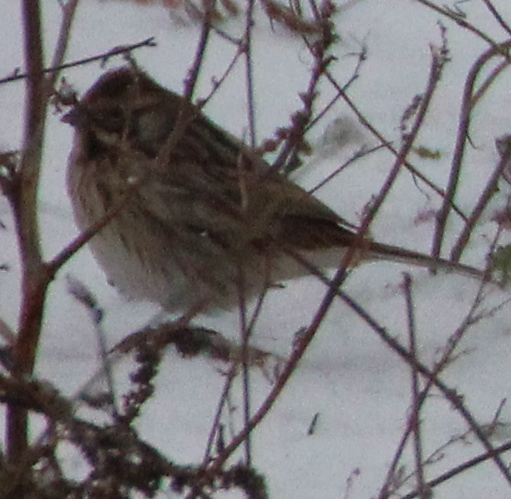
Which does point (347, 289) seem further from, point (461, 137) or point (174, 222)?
point (174, 222)

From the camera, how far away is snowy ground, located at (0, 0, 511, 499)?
120 inches

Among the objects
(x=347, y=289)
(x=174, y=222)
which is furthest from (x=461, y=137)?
(x=174, y=222)

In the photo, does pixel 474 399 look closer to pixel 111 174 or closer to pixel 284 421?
pixel 284 421

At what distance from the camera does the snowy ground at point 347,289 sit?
3.05 metres

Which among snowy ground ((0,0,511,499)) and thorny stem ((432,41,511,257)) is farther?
thorny stem ((432,41,511,257))

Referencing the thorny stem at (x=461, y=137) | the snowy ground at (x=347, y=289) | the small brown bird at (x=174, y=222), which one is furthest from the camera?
the thorny stem at (x=461, y=137)

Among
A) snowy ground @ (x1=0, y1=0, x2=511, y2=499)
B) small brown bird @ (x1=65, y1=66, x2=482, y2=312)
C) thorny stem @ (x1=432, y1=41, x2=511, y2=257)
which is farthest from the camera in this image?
thorny stem @ (x1=432, y1=41, x2=511, y2=257)

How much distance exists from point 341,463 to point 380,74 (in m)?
2.44

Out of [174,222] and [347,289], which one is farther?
[347,289]

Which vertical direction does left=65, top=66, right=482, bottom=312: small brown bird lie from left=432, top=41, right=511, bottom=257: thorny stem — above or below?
below

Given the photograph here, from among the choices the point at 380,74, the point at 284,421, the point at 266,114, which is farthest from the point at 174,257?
the point at 380,74

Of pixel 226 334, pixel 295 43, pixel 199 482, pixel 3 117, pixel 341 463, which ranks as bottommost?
pixel 199 482

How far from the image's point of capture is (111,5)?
5.47 metres

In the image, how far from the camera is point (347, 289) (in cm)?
407
